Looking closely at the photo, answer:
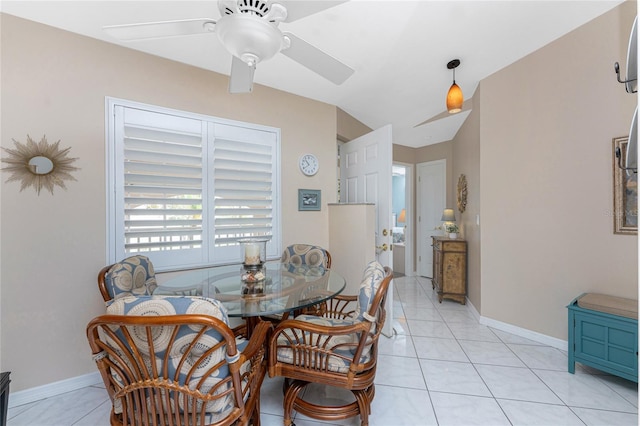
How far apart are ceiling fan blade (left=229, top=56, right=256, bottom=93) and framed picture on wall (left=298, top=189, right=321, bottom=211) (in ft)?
4.81

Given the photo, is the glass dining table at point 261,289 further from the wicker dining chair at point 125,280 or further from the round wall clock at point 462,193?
the round wall clock at point 462,193

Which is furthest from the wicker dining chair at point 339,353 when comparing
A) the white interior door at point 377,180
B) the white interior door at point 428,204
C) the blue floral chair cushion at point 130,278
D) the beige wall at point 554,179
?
the white interior door at point 428,204

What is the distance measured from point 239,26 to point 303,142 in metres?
2.01

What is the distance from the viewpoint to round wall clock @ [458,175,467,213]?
397 cm

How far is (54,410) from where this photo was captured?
1811mm

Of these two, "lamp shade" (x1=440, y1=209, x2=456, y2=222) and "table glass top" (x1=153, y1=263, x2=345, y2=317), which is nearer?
"table glass top" (x1=153, y1=263, x2=345, y2=317)

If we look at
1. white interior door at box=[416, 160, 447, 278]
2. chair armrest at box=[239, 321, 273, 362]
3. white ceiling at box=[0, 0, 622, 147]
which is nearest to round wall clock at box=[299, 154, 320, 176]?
white ceiling at box=[0, 0, 622, 147]

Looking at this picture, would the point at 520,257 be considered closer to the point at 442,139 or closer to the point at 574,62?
the point at 574,62

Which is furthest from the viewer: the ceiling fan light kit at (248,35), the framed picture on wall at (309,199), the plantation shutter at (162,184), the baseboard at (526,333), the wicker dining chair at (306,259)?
the framed picture on wall at (309,199)

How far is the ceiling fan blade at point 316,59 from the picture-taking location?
1.42 m

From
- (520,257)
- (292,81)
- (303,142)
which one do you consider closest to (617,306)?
(520,257)

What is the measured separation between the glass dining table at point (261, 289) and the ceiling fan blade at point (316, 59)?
1300 millimetres

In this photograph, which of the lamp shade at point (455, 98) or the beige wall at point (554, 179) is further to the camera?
the lamp shade at point (455, 98)

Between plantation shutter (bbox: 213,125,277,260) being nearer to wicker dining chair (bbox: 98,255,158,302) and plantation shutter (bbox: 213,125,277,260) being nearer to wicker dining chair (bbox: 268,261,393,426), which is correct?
wicker dining chair (bbox: 98,255,158,302)
